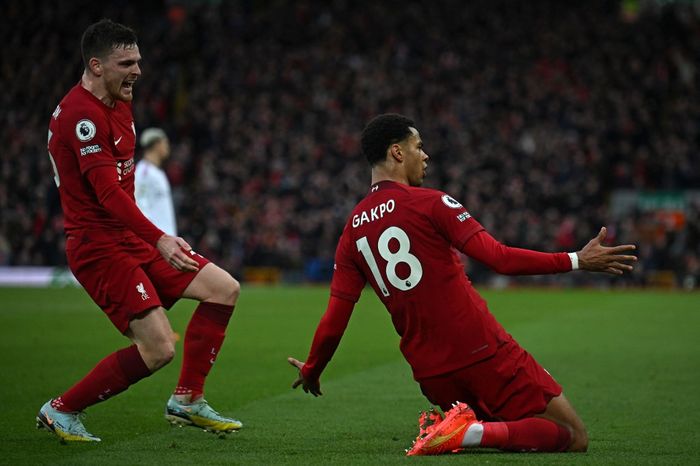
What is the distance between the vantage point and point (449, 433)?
5895mm

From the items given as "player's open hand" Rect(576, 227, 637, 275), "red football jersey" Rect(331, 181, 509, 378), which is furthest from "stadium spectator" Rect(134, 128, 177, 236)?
"player's open hand" Rect(576, 227, 637, 275)

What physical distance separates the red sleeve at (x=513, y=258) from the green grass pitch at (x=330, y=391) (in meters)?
1.01

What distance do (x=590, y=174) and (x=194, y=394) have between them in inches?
994

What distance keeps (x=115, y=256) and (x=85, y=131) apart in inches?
30.3

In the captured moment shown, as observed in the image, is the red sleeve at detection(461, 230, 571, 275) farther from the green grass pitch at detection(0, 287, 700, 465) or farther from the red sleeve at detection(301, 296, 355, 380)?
the green grass pitch at detection(0, 287, 700, 465)

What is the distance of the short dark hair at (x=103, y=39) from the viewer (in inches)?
259

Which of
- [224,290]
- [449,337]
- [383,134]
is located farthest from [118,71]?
[449,337]

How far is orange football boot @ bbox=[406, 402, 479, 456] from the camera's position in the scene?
19.3ft

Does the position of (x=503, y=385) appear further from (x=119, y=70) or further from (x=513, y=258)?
(x=119, y=70)

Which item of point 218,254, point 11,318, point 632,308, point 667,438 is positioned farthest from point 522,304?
point 667,438

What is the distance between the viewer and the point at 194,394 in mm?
6875

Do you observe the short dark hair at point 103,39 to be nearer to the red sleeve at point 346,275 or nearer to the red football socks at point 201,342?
the red football socks at point 201,342

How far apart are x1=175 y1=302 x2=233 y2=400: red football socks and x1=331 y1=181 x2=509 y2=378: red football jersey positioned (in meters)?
1.27

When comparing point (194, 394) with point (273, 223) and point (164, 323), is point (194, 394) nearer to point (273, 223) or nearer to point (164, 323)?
point (164, 323)
